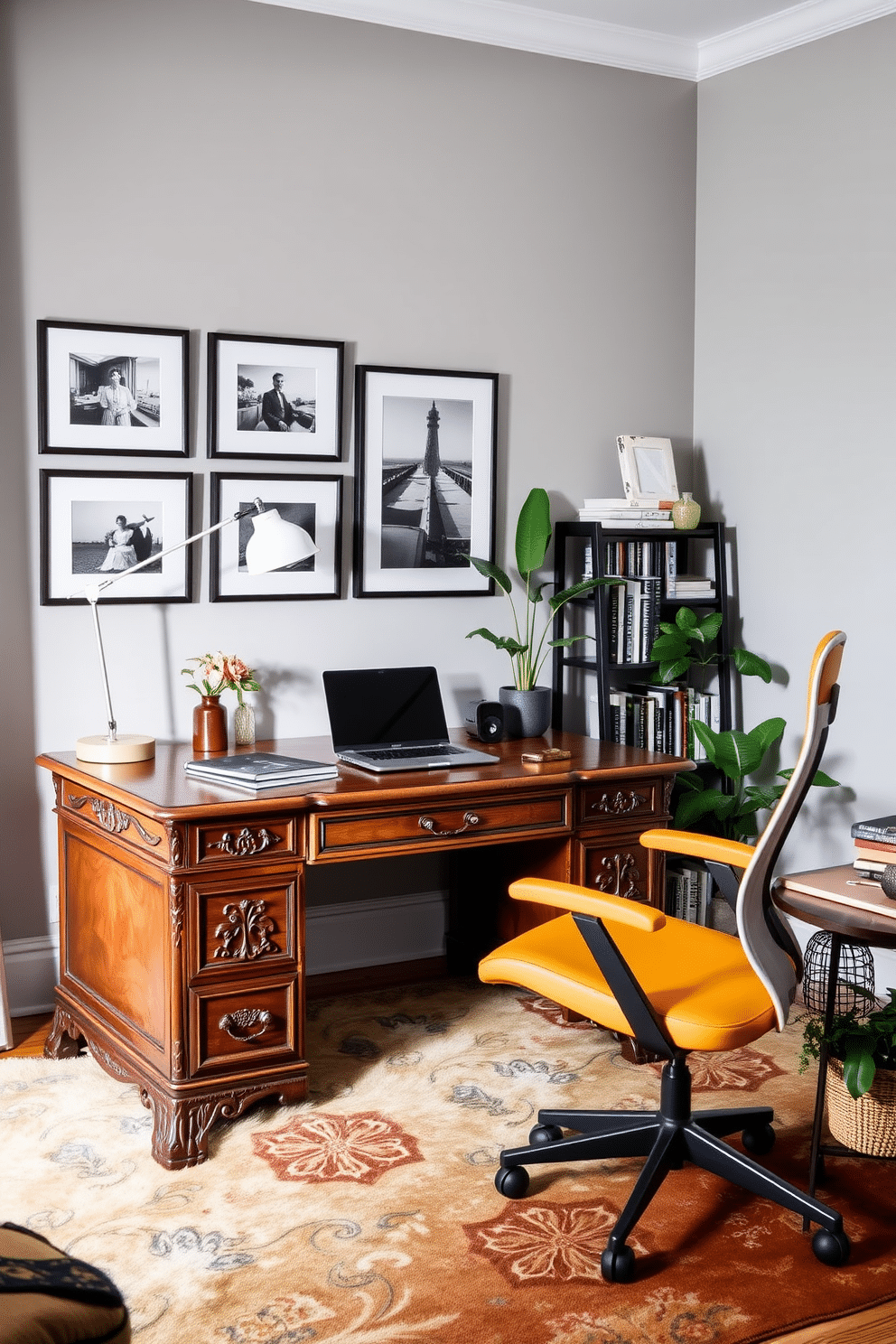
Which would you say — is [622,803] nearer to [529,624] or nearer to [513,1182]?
[529,624]

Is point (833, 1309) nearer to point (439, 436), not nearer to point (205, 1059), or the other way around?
point (205, 1059)

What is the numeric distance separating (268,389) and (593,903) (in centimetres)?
199

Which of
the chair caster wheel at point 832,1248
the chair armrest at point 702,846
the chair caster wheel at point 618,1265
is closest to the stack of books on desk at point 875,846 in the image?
the chair armrest at point 702,846

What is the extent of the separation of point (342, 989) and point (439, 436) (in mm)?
1721

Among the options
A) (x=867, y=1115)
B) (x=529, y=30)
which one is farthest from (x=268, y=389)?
(x=867, y=1115)

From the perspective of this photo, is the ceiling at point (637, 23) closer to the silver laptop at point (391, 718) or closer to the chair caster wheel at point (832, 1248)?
the silver laptop at point (391, 718)

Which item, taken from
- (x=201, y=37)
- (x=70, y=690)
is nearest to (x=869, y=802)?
(x=70, y=690)

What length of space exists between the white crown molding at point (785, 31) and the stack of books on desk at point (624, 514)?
1.48 metres

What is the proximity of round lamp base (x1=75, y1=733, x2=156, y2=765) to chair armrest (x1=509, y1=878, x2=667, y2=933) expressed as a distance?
121cm

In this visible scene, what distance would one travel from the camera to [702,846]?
280cm

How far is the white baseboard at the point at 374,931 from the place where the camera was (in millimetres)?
3990

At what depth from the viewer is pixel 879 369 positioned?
3834mm

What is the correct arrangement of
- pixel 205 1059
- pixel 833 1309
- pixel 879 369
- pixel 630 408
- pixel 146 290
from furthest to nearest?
pixel 630 408
pixel 879 369
pixel 146 290
pixel 205 1059
pixel 833 1309

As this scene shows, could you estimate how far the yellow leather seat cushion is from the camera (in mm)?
2379
